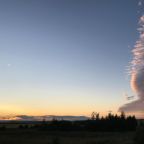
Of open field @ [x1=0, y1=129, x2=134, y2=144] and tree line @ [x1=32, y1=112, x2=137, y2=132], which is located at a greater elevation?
tree line @ [x1=32, y1=112, x2=137, y2=132]

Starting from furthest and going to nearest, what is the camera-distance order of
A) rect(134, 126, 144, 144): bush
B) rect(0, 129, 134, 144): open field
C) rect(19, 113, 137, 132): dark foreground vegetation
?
1. rect(19, 113, 137, 132): dark foreground vegetation
2. rect(0, 129, 134, 144): open field
3. rect(134, 126, 144, 144): bush

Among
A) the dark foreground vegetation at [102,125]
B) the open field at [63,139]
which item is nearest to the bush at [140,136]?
the open field at [63,139]

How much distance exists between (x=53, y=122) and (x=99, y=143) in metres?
82.9

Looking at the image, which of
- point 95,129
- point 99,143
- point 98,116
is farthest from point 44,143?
point 98,116

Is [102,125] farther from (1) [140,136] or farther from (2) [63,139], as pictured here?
(1) [140,136]

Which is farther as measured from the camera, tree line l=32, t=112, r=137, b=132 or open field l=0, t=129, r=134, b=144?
tree line l=32, t=112, r=137, b=132

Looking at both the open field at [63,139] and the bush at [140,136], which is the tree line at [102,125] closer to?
the open field at [63,139]

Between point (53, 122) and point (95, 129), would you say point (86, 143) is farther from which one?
point (53, 122)

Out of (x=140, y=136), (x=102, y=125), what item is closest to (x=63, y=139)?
(x=140, y=136)

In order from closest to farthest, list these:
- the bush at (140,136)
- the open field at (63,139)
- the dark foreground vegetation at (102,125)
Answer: the bush at (140,136)
the open field at (63,139)
the dark foreground vegetation at (102,125)

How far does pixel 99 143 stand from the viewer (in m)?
56.2

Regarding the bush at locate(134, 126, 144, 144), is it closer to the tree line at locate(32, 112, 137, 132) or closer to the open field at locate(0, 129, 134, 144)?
the open field at locate(0, 129, 134, 144)

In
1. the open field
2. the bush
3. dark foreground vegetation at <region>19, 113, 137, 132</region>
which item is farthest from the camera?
dark foreground vegetation at <region>19, 113, 137, 132</region>

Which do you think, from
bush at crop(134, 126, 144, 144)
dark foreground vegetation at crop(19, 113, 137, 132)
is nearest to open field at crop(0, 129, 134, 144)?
bush at crop(134, 126, 144, 144)
